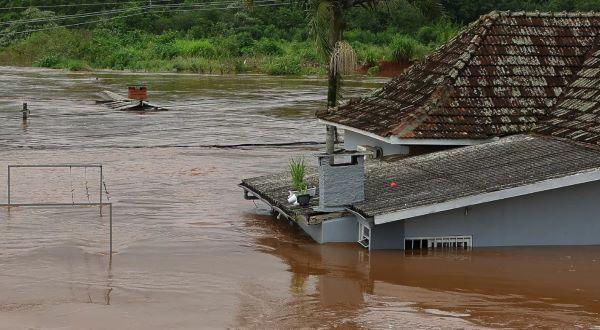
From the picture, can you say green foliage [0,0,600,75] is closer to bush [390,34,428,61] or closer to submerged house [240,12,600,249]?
bush [390,34,428,61]

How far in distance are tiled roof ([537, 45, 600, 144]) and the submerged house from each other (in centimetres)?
3

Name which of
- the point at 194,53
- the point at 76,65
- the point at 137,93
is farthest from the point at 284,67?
the point at 137,93

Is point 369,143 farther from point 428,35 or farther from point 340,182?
point 428,35

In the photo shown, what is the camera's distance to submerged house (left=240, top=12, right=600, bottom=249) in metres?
16.9

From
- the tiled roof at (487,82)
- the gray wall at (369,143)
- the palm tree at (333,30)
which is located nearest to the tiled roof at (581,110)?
the tiled roof at (487,82)

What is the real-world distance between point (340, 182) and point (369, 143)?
4.94m

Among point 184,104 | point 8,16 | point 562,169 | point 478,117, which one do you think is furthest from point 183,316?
point 8,16

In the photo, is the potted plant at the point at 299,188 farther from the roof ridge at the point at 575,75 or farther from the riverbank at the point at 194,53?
the riverbank at the point at 194,53

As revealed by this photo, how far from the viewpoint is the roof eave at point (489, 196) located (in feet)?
52.7

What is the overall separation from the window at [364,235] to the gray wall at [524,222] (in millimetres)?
139

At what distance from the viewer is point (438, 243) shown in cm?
1723

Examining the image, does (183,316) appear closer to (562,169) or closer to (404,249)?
(404,249)

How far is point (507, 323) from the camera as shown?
1336 cm

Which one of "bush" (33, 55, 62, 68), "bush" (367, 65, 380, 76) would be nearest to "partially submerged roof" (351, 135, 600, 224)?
"bush" (367, 65, 380, 76)
